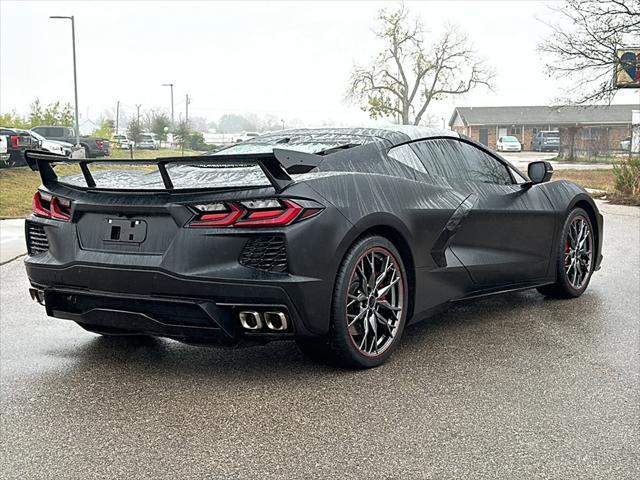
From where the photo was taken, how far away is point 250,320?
431 centimetres

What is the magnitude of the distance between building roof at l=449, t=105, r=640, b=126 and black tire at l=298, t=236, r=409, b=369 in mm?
81608

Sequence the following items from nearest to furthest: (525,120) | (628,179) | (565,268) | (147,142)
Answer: (565,268)
(628,179)
(147,142)
(525,120)

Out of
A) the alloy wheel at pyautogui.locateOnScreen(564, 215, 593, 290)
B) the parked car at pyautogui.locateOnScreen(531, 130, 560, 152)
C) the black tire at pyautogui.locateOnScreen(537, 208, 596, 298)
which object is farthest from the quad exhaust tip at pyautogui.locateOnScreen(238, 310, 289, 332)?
the parked car at pyautogui.locateOnScreen(531, 130, 560, 152)

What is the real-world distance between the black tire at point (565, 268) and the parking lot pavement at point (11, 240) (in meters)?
6.10

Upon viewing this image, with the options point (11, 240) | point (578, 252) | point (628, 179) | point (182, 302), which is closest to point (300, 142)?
point (182, 302)

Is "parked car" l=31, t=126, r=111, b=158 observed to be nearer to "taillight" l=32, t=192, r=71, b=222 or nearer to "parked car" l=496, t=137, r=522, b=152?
"taillight" l=32, t=192, r=71, b=222

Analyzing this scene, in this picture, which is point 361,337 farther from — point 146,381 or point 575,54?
point 575,54

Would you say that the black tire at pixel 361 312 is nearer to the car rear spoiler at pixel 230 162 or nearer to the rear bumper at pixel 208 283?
the rear bumper at pixel 208 283

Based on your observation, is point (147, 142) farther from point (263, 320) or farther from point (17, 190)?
point (263, 320)

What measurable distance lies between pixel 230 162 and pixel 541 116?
8687 cm

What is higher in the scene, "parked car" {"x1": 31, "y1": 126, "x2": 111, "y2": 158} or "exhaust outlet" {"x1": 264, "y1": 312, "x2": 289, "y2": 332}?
"exhaust outlet" {"x1": 264, "y1": 312, "x2": 289, "y2": 332}

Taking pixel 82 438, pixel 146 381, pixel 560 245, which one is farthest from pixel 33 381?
pixel 560 245

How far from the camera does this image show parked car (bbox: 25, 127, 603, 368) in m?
4.25

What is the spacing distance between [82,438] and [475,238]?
2.94 meters
